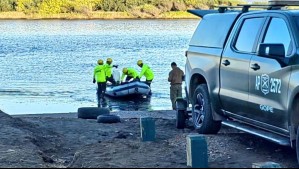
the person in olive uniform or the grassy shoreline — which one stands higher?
the person in olive uniform

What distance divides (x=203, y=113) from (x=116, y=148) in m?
1.57

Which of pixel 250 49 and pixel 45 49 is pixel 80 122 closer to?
pixel 250 49

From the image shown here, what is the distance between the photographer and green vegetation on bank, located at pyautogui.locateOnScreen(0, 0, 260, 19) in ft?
433

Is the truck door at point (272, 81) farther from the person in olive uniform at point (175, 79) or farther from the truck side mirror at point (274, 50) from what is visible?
the person in olive uniform at point (175, 79)

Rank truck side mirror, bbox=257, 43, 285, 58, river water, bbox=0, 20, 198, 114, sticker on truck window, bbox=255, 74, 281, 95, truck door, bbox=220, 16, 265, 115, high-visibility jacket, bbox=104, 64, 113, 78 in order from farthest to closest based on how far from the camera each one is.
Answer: river water, bbox=0, 20, 198, 114 → high-visibility jacket, bbox=104, 64, 113, 78 → truck door, bbox=220, 16, 265, 115 → sticker on truck window, bbox=255, 74, 281, 95 → truck side mirror, bbox=257, 43, 285, 58

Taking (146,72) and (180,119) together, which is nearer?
(180,119)

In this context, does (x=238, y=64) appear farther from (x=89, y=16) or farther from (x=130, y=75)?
(x=89, y=16)

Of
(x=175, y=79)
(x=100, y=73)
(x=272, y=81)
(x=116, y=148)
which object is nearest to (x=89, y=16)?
(x=100, y=73)

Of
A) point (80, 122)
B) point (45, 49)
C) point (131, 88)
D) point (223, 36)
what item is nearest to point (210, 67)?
point (223, 36)

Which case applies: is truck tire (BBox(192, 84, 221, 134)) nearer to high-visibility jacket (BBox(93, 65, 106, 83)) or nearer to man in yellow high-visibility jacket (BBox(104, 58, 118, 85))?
high-visibility jacket (BBox(93, 65, 106, 83))

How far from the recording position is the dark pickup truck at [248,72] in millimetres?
8680

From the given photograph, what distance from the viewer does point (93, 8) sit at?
13750 centimetres

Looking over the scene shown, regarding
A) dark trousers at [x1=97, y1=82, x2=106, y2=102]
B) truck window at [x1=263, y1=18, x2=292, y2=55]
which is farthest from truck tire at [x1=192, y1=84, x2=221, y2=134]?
dark trousers at [x1=97, y1=82, x2=106, y2=102]

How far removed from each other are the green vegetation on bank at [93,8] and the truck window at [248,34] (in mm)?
117563
